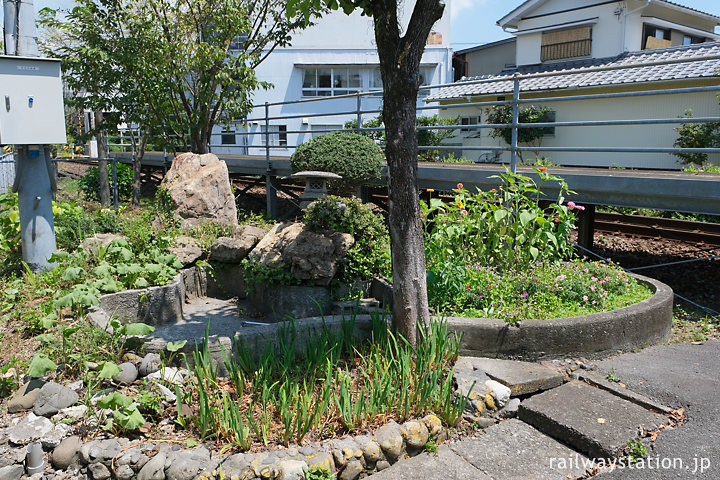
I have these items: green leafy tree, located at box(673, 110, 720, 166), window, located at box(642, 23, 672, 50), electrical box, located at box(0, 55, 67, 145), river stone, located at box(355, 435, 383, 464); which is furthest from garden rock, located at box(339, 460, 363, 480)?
window, located at box(642, 23, 672, 50)

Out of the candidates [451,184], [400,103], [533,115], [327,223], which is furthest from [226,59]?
[533,115]

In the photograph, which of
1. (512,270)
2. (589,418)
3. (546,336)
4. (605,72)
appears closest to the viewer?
(589,418)

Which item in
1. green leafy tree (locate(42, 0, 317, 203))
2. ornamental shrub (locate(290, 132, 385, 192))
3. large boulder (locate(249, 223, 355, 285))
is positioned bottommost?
large boulder (locate(249, 223, 355, 285))

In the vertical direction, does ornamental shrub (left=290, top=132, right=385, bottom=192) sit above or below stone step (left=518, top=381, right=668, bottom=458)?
above

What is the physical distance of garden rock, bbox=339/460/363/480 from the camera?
3.56 meters

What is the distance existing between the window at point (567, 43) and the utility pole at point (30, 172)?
69.9ft

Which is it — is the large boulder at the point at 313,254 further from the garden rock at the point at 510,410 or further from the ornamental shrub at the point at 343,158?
the garden rock at the point at 510,410

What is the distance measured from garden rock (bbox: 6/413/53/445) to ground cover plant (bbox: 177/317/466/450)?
0.87m

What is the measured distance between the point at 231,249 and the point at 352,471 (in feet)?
14.7

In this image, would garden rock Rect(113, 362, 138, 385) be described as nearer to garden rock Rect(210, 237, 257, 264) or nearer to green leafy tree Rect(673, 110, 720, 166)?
garden rock Rect(210, 237, 257, 264)

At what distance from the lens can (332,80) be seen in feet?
96.4

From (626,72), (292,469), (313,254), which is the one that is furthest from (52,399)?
(626,72)

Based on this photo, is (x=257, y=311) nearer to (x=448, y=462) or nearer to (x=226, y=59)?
(x=448, y=462)

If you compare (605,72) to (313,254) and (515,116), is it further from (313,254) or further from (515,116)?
(313,254)
